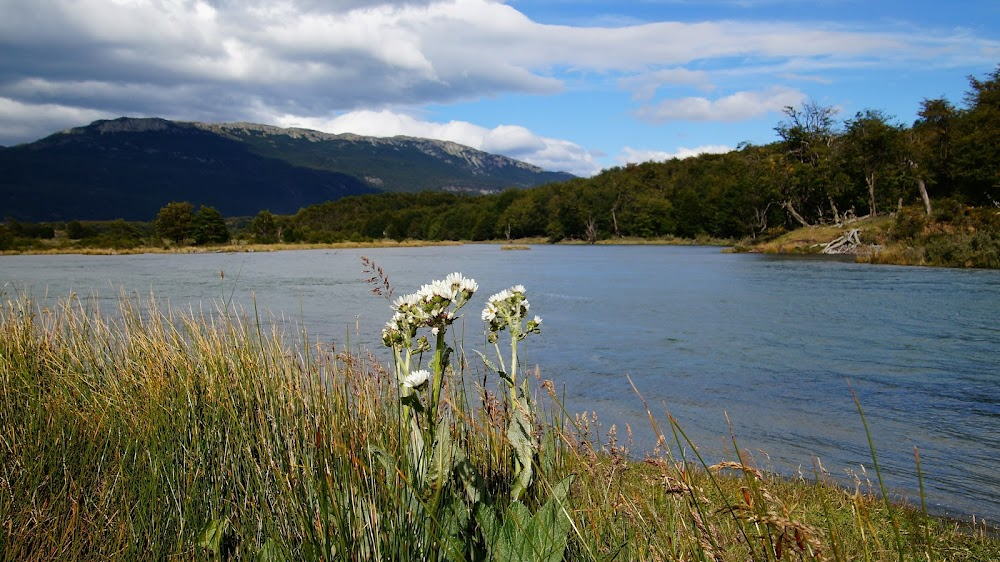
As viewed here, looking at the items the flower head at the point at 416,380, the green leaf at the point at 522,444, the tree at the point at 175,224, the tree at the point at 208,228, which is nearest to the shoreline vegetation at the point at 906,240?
the tree at the point at 175,224

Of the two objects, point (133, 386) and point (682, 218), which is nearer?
point (133, 386)

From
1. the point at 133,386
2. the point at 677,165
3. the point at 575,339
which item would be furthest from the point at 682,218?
the point at 133,386

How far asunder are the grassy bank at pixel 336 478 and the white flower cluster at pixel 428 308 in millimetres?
19

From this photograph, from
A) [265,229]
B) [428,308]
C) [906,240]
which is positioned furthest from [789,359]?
[265,229]

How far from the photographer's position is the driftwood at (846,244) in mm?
37072

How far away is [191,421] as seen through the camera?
362cm

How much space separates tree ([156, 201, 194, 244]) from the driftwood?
64512mm

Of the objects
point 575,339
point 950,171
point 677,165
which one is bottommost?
point 575,339

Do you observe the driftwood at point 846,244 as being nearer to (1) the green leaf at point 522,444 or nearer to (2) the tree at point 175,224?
(1) the green leaf at point 522,444

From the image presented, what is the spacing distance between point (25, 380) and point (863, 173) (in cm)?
5401

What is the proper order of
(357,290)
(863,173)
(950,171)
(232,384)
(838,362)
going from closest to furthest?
(232,384) < (838,362) < (357,290) < (950,171) < (863,173)

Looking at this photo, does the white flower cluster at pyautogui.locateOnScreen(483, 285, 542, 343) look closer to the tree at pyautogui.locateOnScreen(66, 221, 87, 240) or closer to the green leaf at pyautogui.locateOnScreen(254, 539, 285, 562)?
the green leaf at pyautogui.locateOnScreen(254, 539, 285, 562)

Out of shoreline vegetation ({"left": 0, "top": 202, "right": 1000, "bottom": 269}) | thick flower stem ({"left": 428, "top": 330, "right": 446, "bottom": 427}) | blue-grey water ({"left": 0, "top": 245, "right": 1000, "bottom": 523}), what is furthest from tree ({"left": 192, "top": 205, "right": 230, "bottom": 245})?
thick flower stem ({"left": 428, "top": 330, "right": 446, "bottom": 427})

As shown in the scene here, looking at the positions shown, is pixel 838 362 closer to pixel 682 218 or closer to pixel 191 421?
pixel 191 421
